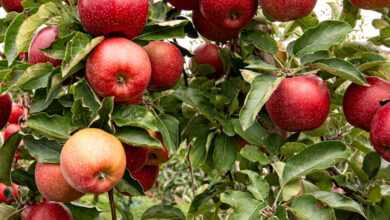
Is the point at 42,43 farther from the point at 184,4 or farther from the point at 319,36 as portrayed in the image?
the point at 319,36

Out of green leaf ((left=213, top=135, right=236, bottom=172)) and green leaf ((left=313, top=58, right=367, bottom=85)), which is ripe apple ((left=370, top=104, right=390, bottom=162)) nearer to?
green leaf ((left=313, top=58, right=367, bottom=85))

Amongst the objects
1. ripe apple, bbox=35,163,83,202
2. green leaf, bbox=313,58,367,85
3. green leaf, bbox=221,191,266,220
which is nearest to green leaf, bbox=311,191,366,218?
green leaf, bbox=221,191,266,220

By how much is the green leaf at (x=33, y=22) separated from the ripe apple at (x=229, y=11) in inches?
11.4

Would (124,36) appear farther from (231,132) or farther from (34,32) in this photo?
(231,132)

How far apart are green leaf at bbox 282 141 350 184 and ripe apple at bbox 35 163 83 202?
0.37 meters

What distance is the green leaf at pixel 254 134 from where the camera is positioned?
4.34 feet

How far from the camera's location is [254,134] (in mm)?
1329

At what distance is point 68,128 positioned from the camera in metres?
1.10

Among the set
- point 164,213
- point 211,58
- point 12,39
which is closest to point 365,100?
point 211,58

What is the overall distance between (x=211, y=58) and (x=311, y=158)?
0.43 metres

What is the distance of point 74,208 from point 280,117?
1.44ft

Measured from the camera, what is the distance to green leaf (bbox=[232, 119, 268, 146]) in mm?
1323

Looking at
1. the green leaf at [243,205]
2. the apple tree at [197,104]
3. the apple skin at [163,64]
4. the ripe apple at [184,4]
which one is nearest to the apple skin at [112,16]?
the apple tree at [197,104]

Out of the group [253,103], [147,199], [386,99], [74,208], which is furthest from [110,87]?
[147,199]
